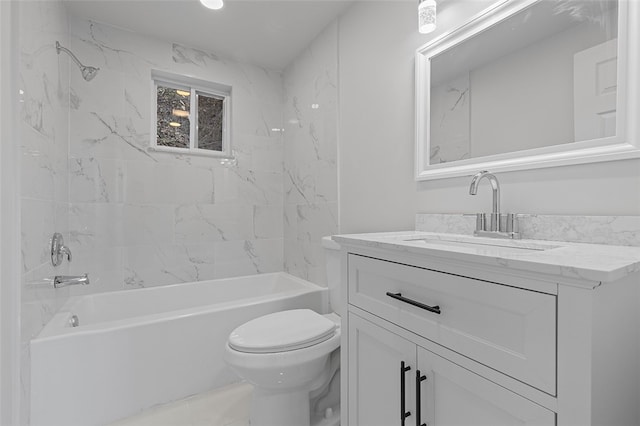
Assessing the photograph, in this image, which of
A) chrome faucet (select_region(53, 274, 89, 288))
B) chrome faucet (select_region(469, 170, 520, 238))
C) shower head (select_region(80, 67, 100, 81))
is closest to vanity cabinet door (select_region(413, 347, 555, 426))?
chrome faucet (select_region(469, 170, 520, 238))

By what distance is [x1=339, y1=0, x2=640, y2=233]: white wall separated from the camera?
0.94 m

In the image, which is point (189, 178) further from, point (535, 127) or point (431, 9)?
point (535, 127)

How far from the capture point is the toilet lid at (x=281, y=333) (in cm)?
127

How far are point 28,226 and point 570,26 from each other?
2.09 meters

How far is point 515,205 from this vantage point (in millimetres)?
1109

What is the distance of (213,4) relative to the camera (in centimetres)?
195

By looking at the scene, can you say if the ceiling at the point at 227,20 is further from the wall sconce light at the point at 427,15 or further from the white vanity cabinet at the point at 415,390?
the white vanity cabinet at the point at 415,390

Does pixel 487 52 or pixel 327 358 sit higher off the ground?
A: pixel 487 52

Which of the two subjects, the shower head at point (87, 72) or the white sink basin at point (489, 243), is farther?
the shower head at point (87, 72)

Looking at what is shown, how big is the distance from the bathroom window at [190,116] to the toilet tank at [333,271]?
134cm

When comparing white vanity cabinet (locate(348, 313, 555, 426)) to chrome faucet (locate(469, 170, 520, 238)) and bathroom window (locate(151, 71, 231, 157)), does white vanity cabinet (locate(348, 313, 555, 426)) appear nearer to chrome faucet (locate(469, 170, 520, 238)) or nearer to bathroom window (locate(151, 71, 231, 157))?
chrome faucet (locate(469, 170, 520, 238))

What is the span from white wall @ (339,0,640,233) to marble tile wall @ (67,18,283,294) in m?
0.96

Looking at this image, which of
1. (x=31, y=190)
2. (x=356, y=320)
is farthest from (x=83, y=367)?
(x=356, y=320)

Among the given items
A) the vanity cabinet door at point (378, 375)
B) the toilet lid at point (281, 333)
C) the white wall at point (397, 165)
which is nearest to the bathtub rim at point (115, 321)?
the toilet lid at point (281, 333)
